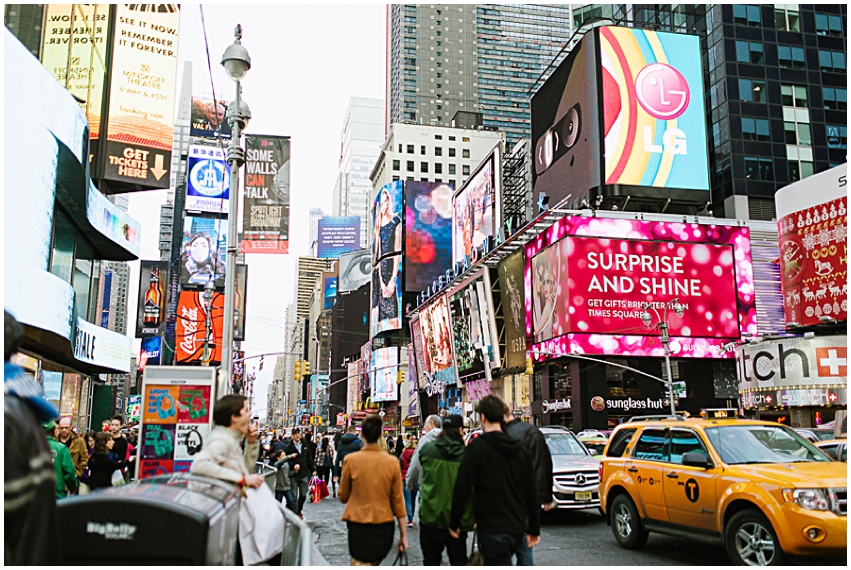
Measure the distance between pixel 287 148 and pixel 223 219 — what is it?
3333cm

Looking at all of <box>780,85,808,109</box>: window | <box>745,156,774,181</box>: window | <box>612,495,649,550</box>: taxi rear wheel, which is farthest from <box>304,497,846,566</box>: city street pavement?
<box>780,85,808,109</box>: window

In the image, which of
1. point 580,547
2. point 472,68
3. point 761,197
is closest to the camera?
point 580,547

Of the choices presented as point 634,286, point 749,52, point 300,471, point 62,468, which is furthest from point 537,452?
point 749,52

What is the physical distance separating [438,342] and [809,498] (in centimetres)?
5594

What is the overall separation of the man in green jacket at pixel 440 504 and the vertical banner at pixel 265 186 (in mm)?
13747

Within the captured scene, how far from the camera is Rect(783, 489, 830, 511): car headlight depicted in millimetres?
8023

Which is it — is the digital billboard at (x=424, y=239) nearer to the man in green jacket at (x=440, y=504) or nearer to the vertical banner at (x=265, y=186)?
the vertical banner at (x=265, y=186)

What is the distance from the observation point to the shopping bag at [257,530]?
19.4ft

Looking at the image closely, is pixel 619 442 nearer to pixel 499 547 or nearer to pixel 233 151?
pixel 499 547

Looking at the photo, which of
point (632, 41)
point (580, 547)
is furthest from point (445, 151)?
point (580, 547)

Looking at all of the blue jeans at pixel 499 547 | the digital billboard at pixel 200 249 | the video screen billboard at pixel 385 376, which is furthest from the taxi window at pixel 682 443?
the video screen billboard at pixel 385 376

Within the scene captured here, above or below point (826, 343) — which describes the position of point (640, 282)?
above

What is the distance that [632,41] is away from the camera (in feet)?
161

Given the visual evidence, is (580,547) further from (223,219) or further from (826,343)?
(223,219)
